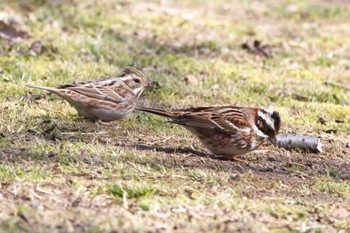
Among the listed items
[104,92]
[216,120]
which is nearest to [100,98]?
[104,92]

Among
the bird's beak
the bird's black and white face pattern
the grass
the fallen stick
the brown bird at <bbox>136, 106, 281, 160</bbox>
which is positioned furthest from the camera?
the fallen stick

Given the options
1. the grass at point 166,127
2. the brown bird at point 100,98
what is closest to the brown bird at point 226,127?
the grass at point 166,127

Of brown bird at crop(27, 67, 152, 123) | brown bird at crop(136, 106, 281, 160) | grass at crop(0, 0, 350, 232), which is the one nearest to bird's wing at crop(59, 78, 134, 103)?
brown bird at crop(27, 67, 152, 123)

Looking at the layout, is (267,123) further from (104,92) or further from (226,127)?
(104,92)

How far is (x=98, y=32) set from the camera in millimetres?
11883

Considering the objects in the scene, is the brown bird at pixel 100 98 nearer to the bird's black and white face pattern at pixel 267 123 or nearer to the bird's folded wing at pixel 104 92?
the bird's folded wing at pixel 104 92

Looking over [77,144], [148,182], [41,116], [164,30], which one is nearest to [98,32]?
[164,30]

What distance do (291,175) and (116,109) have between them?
6.03 ft

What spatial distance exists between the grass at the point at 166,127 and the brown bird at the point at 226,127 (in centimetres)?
15

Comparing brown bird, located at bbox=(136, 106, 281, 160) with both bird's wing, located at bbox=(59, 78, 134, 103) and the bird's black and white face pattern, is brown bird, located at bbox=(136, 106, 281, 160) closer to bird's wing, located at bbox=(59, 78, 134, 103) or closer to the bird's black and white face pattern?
the bird's black and white face pattern

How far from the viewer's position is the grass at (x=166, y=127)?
564 cm

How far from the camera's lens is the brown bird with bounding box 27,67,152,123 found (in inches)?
306

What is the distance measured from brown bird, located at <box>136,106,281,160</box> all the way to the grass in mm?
152

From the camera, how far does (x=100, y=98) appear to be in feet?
26.0
